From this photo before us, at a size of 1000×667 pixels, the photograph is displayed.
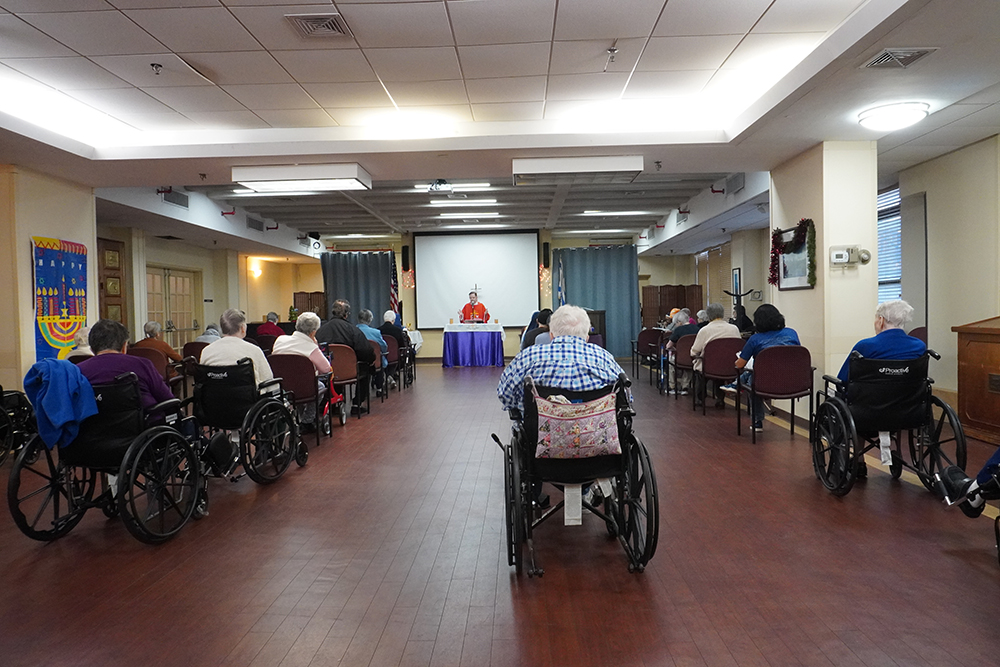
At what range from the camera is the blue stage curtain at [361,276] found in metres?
14.2

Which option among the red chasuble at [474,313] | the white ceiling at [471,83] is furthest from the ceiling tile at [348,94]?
the red chasuble at [474,313]

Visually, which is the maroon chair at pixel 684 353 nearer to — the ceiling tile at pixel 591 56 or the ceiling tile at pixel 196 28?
the ceiling tile at pixel 591 56

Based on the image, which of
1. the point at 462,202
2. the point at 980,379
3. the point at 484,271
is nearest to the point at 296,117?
the point at 462,202

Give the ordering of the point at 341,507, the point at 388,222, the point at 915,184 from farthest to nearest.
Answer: the point at 388,222, the point at 915,184, the point at 341,507

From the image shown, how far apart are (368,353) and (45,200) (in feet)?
11.7

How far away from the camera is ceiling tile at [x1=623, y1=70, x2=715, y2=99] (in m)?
5.12

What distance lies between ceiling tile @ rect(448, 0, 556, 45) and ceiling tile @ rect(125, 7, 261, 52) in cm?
136

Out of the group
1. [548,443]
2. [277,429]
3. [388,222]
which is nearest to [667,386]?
[277,429]

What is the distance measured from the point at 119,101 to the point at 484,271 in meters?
9.49

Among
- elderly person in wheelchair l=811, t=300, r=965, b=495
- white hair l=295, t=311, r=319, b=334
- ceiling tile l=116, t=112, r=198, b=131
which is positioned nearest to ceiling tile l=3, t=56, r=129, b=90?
ceiling tile l=116, t=112, r=198, b=131

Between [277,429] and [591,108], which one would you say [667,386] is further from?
[277,429]

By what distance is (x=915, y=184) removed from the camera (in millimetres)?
7172

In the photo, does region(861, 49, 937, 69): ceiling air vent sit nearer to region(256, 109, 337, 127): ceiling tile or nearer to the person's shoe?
the person's shoe

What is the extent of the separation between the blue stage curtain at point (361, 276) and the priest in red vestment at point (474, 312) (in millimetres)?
1772
